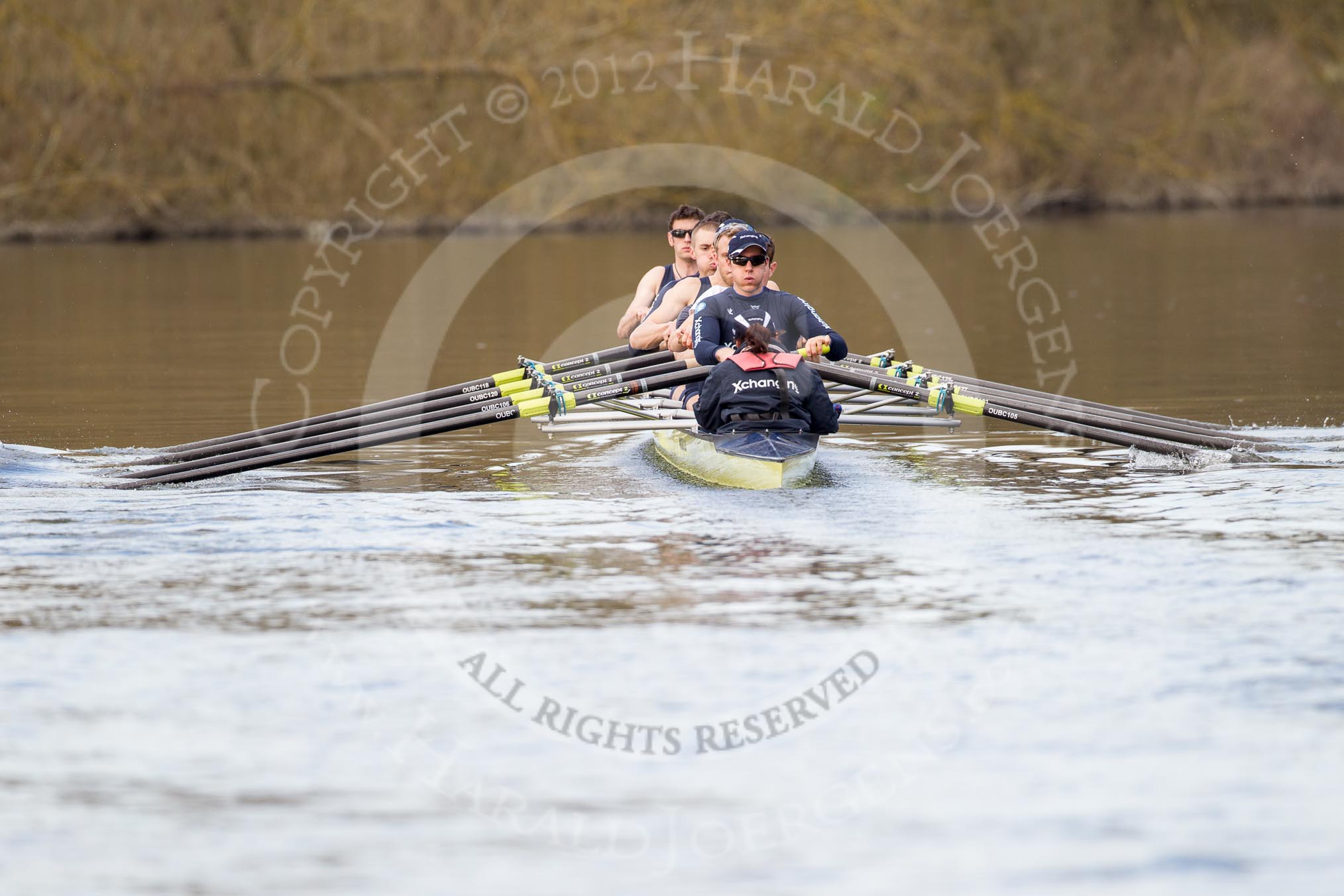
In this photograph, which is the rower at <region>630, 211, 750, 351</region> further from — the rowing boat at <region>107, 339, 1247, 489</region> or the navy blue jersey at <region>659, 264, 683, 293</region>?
Answer: the rowing boat at <region>107, 339, 1247, 489</region>

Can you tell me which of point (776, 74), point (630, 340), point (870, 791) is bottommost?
point (870, 791)

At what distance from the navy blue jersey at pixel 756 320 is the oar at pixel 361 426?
629 millimetres

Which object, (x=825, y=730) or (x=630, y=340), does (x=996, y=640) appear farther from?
(x=630, y=340)

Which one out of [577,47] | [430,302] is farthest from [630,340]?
[577,47]

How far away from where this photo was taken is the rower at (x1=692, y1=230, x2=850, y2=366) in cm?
1078

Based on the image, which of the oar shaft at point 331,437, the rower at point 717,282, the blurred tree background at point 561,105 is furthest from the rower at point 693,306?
the blurred tree background at point 561,105

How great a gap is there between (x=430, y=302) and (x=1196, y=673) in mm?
18787

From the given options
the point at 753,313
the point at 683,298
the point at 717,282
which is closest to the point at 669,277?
the point at 683,298

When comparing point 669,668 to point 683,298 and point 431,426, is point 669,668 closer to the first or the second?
point 431,426

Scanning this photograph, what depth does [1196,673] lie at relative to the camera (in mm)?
6656

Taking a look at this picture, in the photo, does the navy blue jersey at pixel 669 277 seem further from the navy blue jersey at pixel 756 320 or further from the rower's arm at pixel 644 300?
the navy blue jersey at pixel 756 320

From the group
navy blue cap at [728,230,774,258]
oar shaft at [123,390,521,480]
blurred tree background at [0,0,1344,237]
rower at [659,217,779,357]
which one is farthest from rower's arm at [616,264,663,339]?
blurred tree background at [0,0,1344,237]

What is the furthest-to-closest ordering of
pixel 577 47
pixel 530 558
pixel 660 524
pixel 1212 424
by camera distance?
pixel 577 47
pixel 1212 424
pixel 660 524
pixel 530 558

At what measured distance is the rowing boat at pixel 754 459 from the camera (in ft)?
32.8
